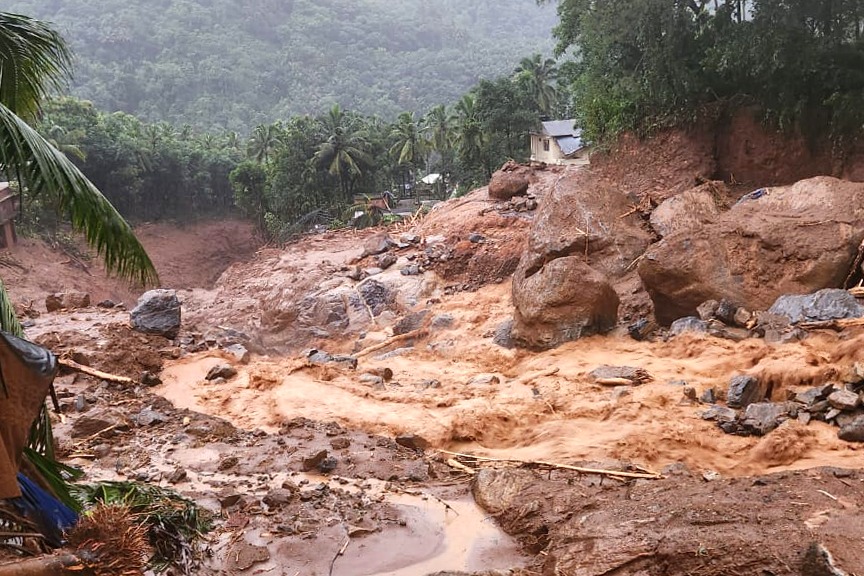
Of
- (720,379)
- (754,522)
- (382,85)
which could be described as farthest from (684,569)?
(382,85)

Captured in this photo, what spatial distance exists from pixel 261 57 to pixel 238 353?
64798mm

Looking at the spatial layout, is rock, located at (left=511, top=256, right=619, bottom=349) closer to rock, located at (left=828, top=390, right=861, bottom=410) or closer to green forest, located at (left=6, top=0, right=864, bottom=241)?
rock, located at (left=828, top=390, right=861, bottom=410)

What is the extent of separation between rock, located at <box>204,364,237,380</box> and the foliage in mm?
5856

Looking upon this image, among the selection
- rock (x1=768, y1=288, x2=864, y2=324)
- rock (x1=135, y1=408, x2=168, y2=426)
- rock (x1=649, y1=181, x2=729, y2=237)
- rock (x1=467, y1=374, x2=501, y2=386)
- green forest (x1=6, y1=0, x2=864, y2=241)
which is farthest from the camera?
green forest (x1=6, y1=0, x2=864, y2=241)

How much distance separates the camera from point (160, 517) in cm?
445

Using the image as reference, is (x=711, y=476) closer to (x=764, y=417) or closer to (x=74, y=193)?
(x=764, y=417)

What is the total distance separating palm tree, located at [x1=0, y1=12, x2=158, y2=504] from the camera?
12.3 ft

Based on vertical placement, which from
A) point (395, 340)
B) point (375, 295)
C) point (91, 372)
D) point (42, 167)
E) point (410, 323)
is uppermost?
point (42, 167)

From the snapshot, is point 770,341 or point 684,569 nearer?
point 684,569

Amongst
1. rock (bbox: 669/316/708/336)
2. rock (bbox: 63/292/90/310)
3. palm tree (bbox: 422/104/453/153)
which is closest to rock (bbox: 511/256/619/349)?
rock (bbox: 669/316/708/336)

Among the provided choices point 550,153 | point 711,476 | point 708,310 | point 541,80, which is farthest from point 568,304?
point 541,80

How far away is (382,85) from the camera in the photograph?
7231cm

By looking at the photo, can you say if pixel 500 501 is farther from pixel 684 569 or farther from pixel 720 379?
pixel 720 379

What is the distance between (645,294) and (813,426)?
191 inches
